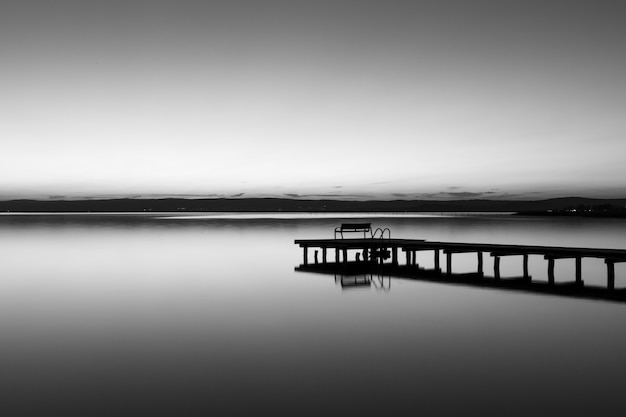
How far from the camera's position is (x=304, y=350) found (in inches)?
456

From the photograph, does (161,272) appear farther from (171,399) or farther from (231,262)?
(171,399)

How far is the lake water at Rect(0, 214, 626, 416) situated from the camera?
841cm

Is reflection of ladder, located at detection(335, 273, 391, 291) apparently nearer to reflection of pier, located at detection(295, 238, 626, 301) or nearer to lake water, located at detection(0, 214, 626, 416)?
lake water, located at detection(0, 214, 626, 416)

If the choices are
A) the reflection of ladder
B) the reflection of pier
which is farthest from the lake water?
the reflection of pier

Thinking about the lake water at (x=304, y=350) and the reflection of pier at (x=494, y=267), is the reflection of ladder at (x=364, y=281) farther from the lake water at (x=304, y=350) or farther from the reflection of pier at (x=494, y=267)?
the reflection of pier at (x=494, y=267)

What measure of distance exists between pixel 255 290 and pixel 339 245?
6.95m

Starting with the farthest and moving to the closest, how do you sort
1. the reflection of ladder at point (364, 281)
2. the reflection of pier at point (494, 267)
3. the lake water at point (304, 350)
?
the reflection of ladder at point (364, 281)
the reflection of pier at point (494, 267)
the lake water at point (304, 350)

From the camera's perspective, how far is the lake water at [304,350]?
8.41 meters

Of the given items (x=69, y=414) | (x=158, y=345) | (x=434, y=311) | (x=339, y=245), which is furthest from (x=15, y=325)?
(x=339, y=245)

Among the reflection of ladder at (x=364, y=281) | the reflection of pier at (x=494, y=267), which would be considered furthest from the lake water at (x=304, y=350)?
the reflection of pier at (x=494, y=267)

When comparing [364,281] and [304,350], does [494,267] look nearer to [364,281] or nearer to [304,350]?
[364,281]

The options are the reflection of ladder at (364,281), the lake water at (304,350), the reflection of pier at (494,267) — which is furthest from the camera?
the reflection of ladder at (364,281)

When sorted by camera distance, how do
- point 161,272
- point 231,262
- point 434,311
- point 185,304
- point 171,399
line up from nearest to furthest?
point 171,399 < point 434,311 < point 185,304 < point 161,272 < point 231,262

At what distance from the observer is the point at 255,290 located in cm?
2112
